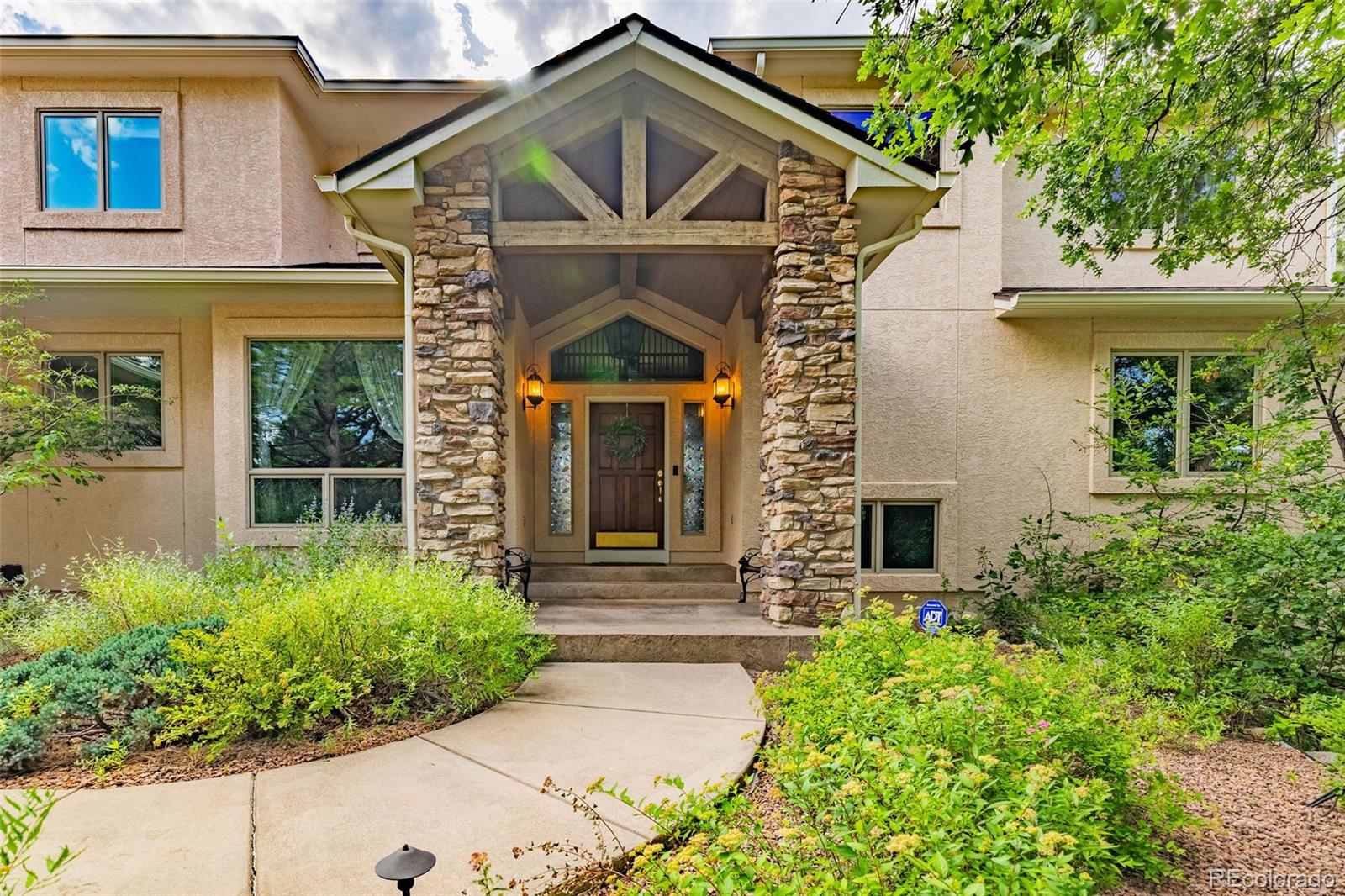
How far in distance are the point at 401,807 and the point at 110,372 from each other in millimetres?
7393

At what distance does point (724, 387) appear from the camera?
6941 mm

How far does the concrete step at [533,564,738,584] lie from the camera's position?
6.68 meters

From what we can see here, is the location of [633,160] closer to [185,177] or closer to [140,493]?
[185,177]

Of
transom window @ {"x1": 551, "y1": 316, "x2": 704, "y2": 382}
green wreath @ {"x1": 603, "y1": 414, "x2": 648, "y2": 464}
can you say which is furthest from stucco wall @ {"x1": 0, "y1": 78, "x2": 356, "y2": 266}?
green wreath @ {"x1": 603, "y1": 414, "x2": 648, "y2": 464}

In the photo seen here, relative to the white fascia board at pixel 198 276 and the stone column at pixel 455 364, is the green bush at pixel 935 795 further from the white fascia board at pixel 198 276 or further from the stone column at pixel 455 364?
the white fascia board at pixel 198 276

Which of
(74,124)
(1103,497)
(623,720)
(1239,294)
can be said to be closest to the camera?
(623,720)

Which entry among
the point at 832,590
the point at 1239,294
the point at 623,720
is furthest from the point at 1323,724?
the point at 1239,294

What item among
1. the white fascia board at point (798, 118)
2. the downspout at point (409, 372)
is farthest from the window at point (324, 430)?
the white fascia board at point (798, 118)

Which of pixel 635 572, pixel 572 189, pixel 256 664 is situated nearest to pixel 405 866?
pixel 256 664

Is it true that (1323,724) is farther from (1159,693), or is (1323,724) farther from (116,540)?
(116,540)

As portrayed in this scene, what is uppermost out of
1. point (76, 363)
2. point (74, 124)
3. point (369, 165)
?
point (74, 124)

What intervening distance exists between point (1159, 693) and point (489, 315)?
5.72 metres

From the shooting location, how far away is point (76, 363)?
22.7 ft

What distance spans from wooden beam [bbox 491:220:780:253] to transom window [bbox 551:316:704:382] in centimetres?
259
